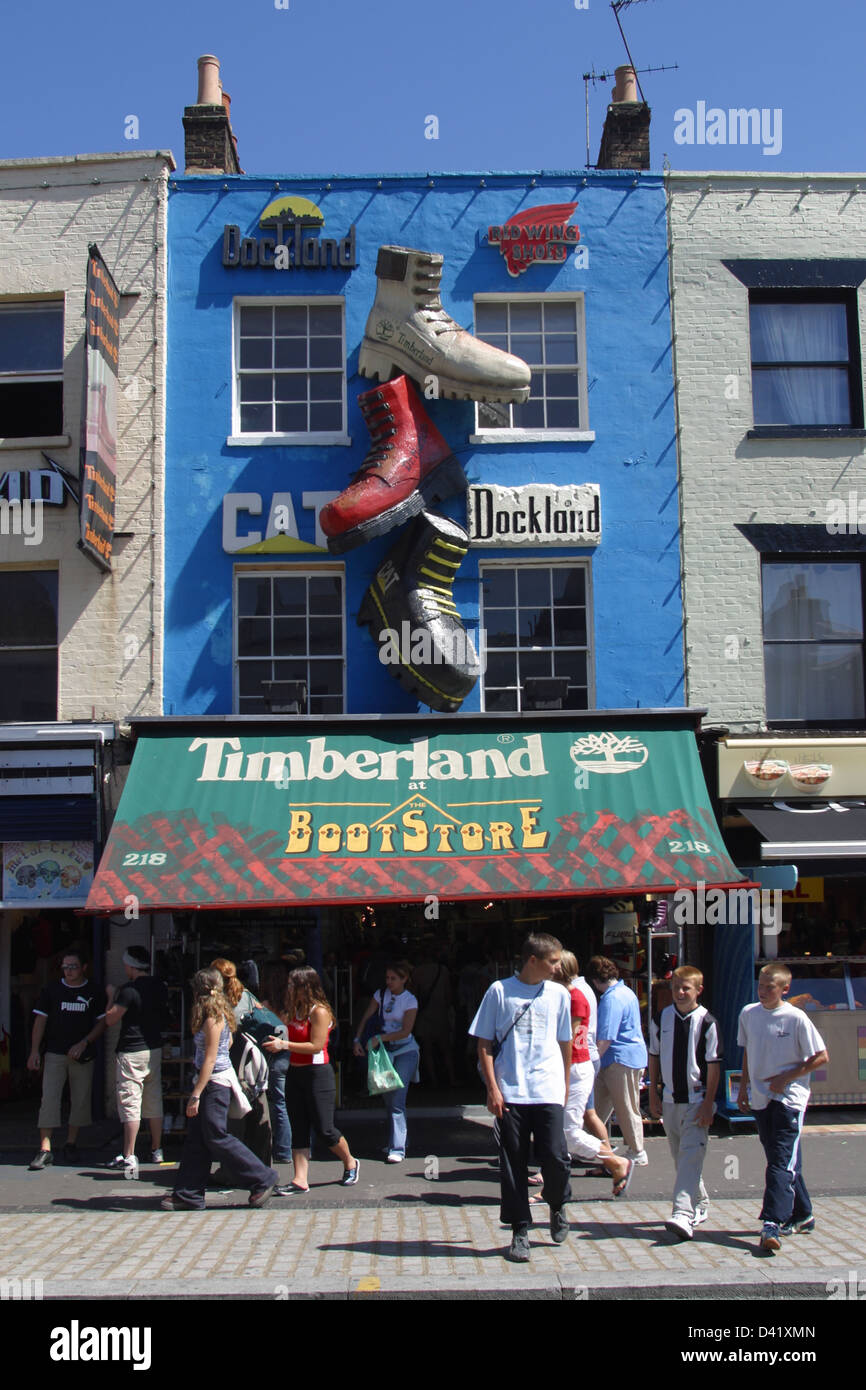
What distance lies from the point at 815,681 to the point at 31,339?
9631 millimetres

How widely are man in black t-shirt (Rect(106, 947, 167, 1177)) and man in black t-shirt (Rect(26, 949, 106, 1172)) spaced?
422 mm

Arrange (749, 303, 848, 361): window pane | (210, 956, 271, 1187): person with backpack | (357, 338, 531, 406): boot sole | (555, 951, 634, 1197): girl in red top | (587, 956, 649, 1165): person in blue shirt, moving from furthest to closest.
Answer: (749, 303, 848, 361): window pane < (357, 338, 531, 406): boot sole < (587, 956, 649, 1165): person in blue shirt < (210, 956, 271, 1187): person with backpack < (555, 951, 634, 1197): girl in red top

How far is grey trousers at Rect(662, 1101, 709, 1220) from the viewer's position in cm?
750

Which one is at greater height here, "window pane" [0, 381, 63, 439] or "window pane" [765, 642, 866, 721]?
"window pane" [0, 381, 63, 439]

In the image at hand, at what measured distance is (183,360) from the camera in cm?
1314

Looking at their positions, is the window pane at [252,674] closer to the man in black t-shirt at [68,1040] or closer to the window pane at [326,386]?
the window pane at [326,386]

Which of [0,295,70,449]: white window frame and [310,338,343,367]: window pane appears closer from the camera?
[0,295,70,449]: white window frame

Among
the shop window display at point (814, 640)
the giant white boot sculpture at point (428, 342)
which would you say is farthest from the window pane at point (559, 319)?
the shop window display at point (814, 640)

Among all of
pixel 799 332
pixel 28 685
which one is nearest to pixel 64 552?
pixel 28 685

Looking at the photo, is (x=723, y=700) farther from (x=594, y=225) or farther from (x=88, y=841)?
(x=88, y=841)

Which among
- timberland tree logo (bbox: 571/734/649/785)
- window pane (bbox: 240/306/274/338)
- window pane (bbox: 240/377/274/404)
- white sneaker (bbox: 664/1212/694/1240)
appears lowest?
white sneaker (bbox: 664/1212/694/1240)

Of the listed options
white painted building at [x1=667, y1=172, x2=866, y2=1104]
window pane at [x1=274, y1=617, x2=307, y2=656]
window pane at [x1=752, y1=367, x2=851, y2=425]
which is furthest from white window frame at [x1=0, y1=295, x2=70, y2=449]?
window pane at [x1=752, y1=367, x2=851, y2=425]

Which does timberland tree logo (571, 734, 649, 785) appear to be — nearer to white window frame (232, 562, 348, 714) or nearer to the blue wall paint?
the blue wall paint

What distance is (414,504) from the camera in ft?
40.5
